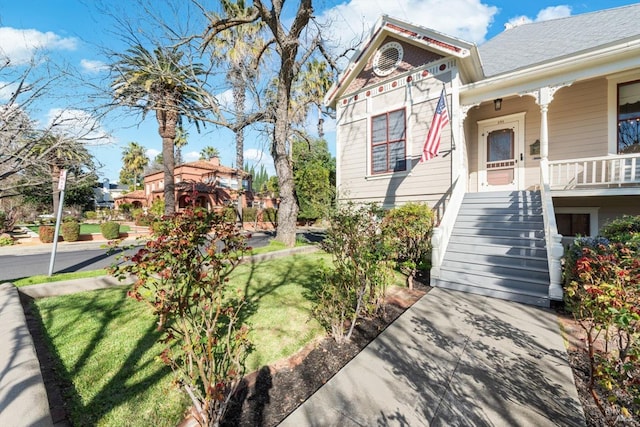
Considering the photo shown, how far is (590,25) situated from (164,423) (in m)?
15.0

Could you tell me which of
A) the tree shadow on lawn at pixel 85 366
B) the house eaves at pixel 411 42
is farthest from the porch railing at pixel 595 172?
the tree shadow on lawn at pixel 85 366

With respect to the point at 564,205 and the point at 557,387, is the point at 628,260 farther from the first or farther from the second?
the point at 564,205

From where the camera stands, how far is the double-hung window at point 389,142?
8859 mm

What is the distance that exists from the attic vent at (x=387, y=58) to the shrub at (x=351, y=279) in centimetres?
727

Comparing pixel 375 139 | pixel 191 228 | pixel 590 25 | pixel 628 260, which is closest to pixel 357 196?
pixel 375 139

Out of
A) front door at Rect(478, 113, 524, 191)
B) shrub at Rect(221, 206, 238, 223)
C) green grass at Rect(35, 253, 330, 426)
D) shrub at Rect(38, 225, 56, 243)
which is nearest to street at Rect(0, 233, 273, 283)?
shrub at Rect(38, 225, 56, 243)

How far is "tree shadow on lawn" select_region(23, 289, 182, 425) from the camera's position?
2.18m

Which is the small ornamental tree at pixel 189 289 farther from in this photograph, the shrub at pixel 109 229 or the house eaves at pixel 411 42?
the shrub at pixel 109 229

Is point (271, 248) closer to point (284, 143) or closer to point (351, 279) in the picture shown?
point (284, 143)

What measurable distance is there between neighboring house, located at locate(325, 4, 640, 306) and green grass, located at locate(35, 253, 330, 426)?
3543mm

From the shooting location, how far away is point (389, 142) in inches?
359

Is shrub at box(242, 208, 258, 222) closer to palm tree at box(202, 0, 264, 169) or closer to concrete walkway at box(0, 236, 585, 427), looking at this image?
palm tree at box(202, 0, 264, 169)

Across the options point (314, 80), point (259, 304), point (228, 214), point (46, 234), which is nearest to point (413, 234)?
point (259, 304)

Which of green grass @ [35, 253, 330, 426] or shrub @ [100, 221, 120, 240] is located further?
shrub @ [100, 221, 120, 240]
